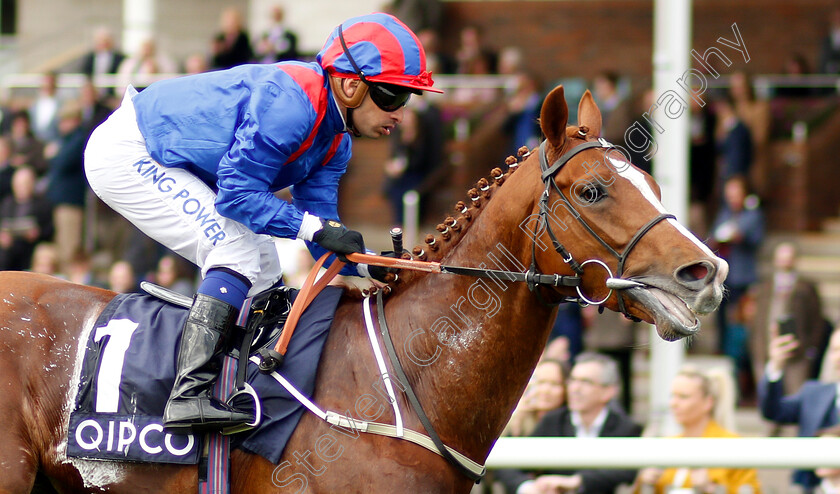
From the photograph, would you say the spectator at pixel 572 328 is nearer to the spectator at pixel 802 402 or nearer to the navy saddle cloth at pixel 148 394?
the spectator at pixel 802 402

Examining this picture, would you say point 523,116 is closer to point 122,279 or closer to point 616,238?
point 122,279

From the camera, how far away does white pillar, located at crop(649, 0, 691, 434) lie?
6.20m

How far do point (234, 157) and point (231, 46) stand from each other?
285 inches

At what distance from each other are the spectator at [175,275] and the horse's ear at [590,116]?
4.86 m

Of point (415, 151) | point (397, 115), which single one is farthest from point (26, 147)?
point (397, 115)

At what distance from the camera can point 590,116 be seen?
3492 mm

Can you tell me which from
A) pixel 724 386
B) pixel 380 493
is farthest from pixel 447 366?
pixel 724 386

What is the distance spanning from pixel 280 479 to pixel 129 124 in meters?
1.36

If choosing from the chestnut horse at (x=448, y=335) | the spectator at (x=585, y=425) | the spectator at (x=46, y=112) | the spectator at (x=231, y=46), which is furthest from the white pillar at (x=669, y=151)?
the spectator at (x=46, y=112)

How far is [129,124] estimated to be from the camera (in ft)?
11.9

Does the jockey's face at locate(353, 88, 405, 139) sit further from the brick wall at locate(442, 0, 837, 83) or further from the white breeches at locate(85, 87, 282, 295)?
the brick wall at locate(442, 0, 837, 83)

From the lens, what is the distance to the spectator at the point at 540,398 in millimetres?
5324

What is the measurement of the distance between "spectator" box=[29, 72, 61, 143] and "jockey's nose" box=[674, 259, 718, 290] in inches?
330

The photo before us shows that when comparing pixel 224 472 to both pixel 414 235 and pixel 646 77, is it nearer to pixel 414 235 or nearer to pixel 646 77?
pixel 414 235
